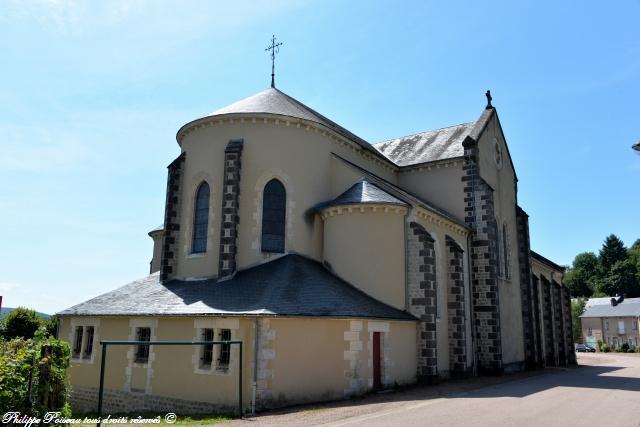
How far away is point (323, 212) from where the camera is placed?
65.4 feet

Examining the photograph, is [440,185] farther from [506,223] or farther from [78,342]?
[78,342]

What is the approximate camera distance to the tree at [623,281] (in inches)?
3413

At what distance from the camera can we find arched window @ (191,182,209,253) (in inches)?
790

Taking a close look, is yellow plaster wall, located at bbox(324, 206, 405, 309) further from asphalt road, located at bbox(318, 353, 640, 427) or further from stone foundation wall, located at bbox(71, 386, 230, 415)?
stone foundation wall, located at bbox(71, 386, 230, 415)

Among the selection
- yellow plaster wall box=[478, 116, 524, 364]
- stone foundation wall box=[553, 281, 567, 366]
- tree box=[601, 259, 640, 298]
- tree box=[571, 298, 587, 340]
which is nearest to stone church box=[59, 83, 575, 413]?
yellow plaster wall box=[478, 116, 524, 364]

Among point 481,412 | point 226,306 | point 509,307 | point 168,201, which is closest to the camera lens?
point 481,412

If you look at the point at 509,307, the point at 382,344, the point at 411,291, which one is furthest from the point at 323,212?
the point at 509,307

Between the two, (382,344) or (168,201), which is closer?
(382,344)

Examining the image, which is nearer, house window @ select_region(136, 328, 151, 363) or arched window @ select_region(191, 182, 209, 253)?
house window @ select_region(136, 328, 151, 363)

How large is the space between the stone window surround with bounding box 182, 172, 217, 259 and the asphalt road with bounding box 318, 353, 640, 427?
10.3 metres

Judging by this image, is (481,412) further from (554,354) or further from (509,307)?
(554,354)

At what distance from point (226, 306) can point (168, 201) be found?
7982 mm

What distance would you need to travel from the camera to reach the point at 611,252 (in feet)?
302

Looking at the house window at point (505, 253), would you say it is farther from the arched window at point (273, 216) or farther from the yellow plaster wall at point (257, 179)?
the arched window at point (273, 216)
